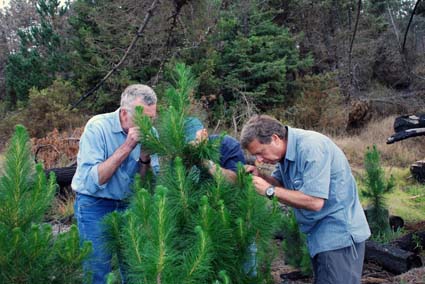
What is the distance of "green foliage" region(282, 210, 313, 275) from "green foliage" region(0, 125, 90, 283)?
314 cm

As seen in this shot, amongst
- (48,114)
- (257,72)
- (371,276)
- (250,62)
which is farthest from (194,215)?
(257,72)

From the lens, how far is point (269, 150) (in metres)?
3.03

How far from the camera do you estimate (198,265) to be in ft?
6.95

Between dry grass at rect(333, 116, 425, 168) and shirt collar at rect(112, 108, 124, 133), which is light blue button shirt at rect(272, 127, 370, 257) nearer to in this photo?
shirt collar at rect(112, 108, 124, 133)

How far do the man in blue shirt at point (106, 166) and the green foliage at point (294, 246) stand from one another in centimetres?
231

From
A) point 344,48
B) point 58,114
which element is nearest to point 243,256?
point 58,114

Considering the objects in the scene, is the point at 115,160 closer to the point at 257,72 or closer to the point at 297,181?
the point at 297,181

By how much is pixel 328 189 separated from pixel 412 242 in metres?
4.35

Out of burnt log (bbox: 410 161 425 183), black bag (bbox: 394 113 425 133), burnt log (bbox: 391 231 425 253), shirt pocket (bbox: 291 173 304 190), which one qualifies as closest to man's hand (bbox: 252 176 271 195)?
shirt pocket (bbox: 291 173 304 190)

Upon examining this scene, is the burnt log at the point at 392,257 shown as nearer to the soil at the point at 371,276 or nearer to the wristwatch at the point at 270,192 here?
the soil at the point at 371,276

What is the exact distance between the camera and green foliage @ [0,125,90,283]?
2.44 metres

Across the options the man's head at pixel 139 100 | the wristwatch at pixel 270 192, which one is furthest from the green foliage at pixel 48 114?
the wristwatch at pixel 270 192

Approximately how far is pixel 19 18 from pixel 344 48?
49.3ft

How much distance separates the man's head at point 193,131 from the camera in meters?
2.70
